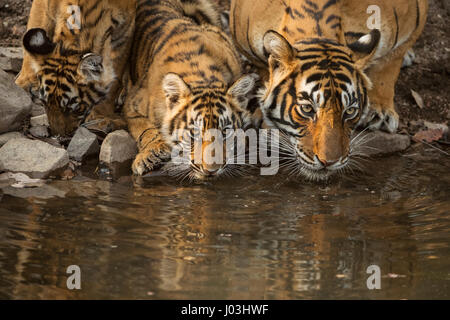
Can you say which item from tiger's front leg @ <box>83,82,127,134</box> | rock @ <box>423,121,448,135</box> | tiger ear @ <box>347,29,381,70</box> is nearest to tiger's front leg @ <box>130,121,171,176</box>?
tiger's front leg @ <box>83,82,127,134</box>

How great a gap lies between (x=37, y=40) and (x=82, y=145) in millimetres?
723

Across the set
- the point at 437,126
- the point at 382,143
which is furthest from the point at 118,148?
the point at 437,126

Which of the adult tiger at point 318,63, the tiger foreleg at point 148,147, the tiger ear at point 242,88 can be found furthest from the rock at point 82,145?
the adult tiger at point 318,63

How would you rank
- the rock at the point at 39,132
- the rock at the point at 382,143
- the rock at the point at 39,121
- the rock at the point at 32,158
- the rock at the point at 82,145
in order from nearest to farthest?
the rock at the point at 32,158 → the rock at the point at 82,145 → the rock at the point at 39,132 → the rock at the point at 39,121 → the rock at the point at 382,143

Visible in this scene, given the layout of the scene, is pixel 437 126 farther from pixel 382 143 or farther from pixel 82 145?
pixel 82 145

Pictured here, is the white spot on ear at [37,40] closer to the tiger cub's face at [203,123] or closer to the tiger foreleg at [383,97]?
the tiger cub's face at [203,123]

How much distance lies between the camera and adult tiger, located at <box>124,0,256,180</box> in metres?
5.01

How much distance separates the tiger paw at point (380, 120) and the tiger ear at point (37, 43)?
223 centimetres

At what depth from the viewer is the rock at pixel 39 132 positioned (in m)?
5.46

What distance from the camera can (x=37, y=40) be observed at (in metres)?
5.24

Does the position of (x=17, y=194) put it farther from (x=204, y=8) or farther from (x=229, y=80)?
(x=204, y=8)

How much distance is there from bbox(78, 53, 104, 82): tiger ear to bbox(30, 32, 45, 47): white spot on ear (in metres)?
0.28
